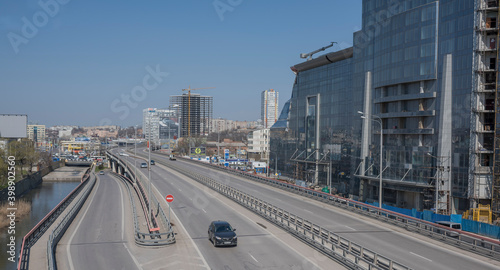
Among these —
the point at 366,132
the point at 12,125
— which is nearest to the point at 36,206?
the point at 366,132

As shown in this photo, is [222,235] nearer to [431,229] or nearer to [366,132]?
[431,229]

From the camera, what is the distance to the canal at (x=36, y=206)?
37653 millimetres

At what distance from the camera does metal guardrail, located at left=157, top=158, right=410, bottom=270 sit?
61.5 ft

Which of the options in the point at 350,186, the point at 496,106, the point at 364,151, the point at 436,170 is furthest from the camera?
the point at 350,186

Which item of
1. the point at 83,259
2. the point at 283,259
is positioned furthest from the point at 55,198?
the point at 283,259

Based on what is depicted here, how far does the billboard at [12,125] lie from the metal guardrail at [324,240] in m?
97.3

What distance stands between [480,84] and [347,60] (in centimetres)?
2752

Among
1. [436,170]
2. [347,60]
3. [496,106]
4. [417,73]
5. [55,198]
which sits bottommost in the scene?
[55,198]

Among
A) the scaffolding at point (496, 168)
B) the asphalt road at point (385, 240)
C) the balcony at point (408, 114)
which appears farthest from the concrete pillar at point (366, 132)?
the scaffolding at point (496, 168)

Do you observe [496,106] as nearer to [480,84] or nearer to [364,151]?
[480,84]

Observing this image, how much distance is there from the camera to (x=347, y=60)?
A: 215ft

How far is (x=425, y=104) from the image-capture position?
44.7 metres

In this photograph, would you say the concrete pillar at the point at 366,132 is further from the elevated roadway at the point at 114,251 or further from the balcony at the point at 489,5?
the elevated roadway at the point at 114,251

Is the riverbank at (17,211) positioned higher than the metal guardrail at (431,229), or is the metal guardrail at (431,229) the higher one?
the metal guardrail at (431,229)
